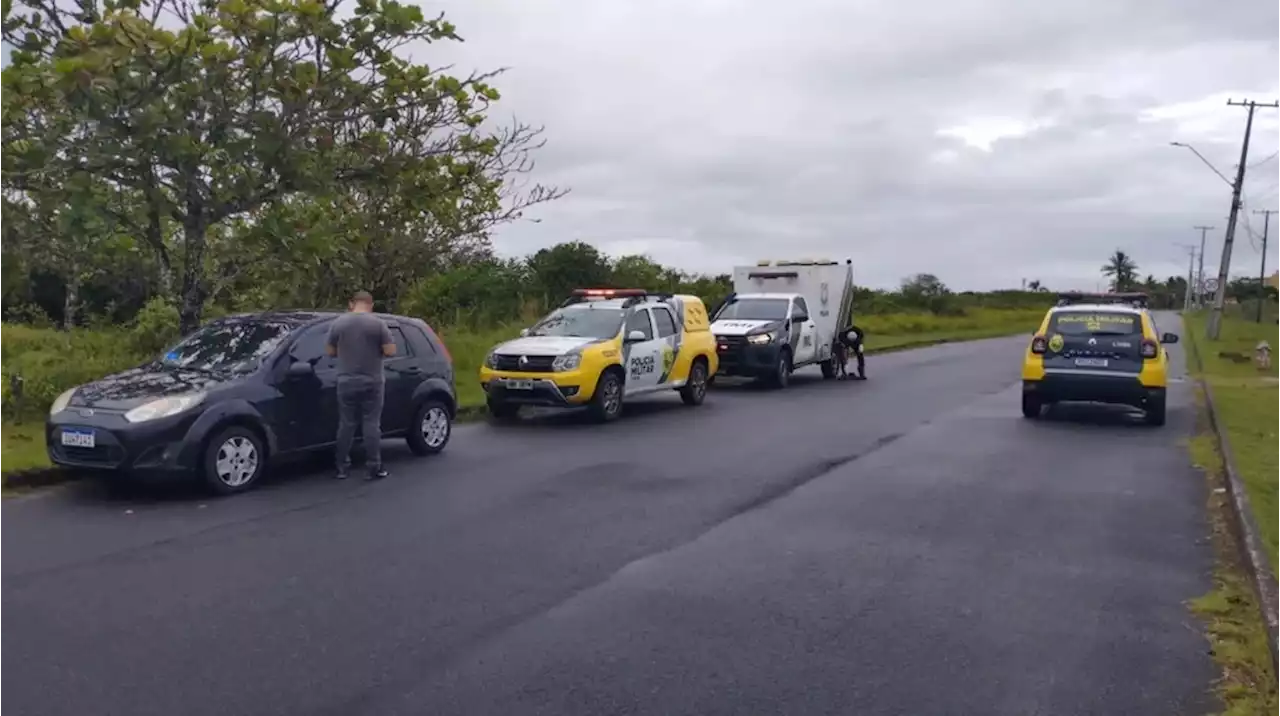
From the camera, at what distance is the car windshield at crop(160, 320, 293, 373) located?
11.1 metres

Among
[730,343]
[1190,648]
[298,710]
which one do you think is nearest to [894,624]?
[1190,648]

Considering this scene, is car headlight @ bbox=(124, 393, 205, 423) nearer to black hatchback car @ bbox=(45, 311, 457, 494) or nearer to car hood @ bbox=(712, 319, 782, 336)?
black hatchback car @ bbox=(45, 311, 457, 494)

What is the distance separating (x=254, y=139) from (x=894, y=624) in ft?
31.0

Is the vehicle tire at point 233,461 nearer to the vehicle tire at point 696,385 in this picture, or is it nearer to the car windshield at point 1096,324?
the vehicle tire at point 696,385

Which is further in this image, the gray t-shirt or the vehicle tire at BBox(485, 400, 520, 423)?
the vehicle tire at BBox(485, 400, 520, 423)

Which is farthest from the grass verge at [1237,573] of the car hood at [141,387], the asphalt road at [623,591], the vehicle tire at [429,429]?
the car hood at [141,387]

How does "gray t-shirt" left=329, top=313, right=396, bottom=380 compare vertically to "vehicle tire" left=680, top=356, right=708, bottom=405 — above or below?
above

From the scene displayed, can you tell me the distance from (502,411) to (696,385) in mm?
3742

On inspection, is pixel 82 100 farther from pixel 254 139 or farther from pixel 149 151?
pixel 254 139

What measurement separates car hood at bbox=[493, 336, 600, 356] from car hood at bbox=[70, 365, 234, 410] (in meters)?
5.69

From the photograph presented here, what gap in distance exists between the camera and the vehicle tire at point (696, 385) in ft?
62.3

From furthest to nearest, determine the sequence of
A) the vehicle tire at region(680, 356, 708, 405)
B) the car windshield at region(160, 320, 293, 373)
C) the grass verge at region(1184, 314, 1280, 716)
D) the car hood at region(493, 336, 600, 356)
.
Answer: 1. the vehicle tire at region(680, 356, 708, 405)
2. the car hood at region(493, 336, 600, 356)
3. the car windshield at region(160, 320, 293, 373)
4. the grass verge at region(1184, 314, 1280, 716)

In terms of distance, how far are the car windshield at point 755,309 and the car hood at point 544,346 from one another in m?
7.48

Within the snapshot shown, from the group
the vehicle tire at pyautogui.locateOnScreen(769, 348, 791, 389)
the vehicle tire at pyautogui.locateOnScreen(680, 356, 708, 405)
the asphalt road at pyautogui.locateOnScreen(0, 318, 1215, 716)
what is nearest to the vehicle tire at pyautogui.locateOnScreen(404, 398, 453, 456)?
the asphalt road at pyautogui.locateOnScreen(0, 318, 1215, 716)
